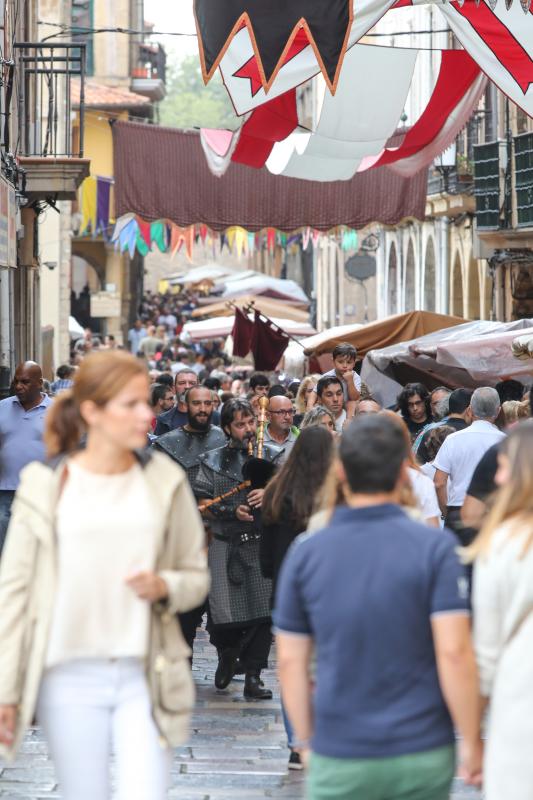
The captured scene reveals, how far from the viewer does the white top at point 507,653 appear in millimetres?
4051

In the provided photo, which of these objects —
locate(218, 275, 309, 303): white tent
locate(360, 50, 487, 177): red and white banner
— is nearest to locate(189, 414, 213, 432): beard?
locate(360, 50, 487, 177): red and white banner

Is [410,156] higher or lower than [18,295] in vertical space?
higher

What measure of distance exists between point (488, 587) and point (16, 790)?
3.44 meters

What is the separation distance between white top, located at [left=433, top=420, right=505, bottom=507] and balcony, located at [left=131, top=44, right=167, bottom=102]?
45365 mm

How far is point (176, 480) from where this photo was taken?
4.51 meters

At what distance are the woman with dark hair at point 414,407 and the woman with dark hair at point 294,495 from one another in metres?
5.26

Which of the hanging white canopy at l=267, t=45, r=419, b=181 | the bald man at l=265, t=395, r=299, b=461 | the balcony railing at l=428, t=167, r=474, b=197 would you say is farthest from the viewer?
the balcony railing at l=428, t=167, r=474, b=197

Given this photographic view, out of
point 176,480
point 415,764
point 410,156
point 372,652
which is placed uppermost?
point 410,156

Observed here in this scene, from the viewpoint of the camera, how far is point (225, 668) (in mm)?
9352

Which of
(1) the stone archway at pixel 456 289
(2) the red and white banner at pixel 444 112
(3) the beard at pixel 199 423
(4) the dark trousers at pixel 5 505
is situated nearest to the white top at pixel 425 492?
(3) the beard at pixel 199 423

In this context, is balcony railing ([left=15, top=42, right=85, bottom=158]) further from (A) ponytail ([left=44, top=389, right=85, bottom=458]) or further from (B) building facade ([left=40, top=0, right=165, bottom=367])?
(A) ponytail ([left=44, top=389, right=85, bottom=458])

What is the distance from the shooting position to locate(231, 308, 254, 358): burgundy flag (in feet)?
73.8

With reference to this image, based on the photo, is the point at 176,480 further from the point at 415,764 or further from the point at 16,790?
the point at 16,790

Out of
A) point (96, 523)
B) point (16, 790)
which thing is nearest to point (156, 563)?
point (96, 523)
